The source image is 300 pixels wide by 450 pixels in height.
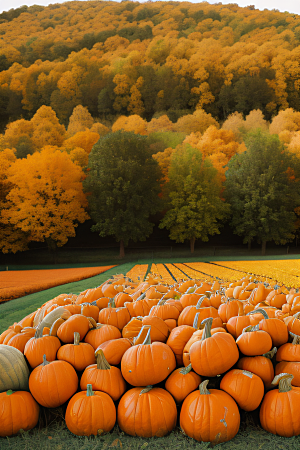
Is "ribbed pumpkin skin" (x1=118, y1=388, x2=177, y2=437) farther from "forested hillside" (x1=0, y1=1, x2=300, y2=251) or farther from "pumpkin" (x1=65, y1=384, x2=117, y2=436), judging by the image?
"forested hillside" (x1=0, y1=1, x2=300, y2=251)

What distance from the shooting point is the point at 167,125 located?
159 feet

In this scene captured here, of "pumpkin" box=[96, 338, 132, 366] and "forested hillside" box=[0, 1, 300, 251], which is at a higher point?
"forested hillside" box=[0, 1, 300, 251]

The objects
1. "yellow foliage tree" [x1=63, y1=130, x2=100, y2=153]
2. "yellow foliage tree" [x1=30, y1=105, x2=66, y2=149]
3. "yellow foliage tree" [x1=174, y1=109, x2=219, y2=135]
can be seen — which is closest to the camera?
"yellow foliage tree" [x1=63, y1=130, x2=100, y2=153]

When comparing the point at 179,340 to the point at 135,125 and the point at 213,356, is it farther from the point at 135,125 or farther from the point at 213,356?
the point at 135,125

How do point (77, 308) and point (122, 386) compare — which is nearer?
point (122, 386)

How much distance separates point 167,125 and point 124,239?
98.1 feet

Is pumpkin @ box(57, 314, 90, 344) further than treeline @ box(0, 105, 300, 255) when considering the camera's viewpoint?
No

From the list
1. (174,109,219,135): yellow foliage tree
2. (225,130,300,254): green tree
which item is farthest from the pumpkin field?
(174,109,219,135): yellow foliage tree

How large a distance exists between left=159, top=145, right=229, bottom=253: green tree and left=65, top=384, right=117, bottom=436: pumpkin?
24104mm

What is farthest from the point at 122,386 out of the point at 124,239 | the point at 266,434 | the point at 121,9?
the point at 121,9

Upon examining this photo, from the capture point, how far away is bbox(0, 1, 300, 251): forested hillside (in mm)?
25000

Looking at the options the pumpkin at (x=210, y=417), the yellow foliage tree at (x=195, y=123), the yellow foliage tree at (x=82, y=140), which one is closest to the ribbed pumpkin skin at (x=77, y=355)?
the pumpkin at (x=210, y=417)

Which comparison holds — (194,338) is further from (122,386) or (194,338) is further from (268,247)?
(268,247)

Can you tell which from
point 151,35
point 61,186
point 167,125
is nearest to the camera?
point 61,186
